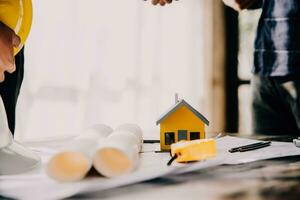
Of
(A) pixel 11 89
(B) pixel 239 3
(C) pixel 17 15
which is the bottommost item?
(A) pixel 11 89

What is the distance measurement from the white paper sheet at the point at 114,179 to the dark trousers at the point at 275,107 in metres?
0.53

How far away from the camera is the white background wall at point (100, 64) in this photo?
92.3 inches

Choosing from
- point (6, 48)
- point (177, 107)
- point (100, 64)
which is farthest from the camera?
point (100, 64)

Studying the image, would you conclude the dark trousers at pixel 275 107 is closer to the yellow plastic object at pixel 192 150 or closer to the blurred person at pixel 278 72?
the blurred person at pixel 278 72

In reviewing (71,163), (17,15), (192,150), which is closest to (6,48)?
(17,15)

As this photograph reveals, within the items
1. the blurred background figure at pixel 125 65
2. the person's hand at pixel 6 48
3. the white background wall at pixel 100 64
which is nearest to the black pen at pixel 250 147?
the person's hand at pixel 6 48

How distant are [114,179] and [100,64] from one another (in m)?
2.03

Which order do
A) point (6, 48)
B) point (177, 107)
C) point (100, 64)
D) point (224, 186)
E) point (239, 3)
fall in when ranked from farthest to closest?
point (100, 64), point (239, 3), point (177, 107), point (6, 48), point (224, 186)

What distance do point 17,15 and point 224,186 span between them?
1.61 feet

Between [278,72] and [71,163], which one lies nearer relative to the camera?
[71,163]

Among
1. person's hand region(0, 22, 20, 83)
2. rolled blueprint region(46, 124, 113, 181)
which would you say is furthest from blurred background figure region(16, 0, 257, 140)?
rolled blueprint region(46, 124, 113, 181)

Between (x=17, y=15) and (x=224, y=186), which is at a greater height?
(x=17, y=15)

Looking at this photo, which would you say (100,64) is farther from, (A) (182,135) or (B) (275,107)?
(A) (182,135)

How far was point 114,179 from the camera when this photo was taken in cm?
65
